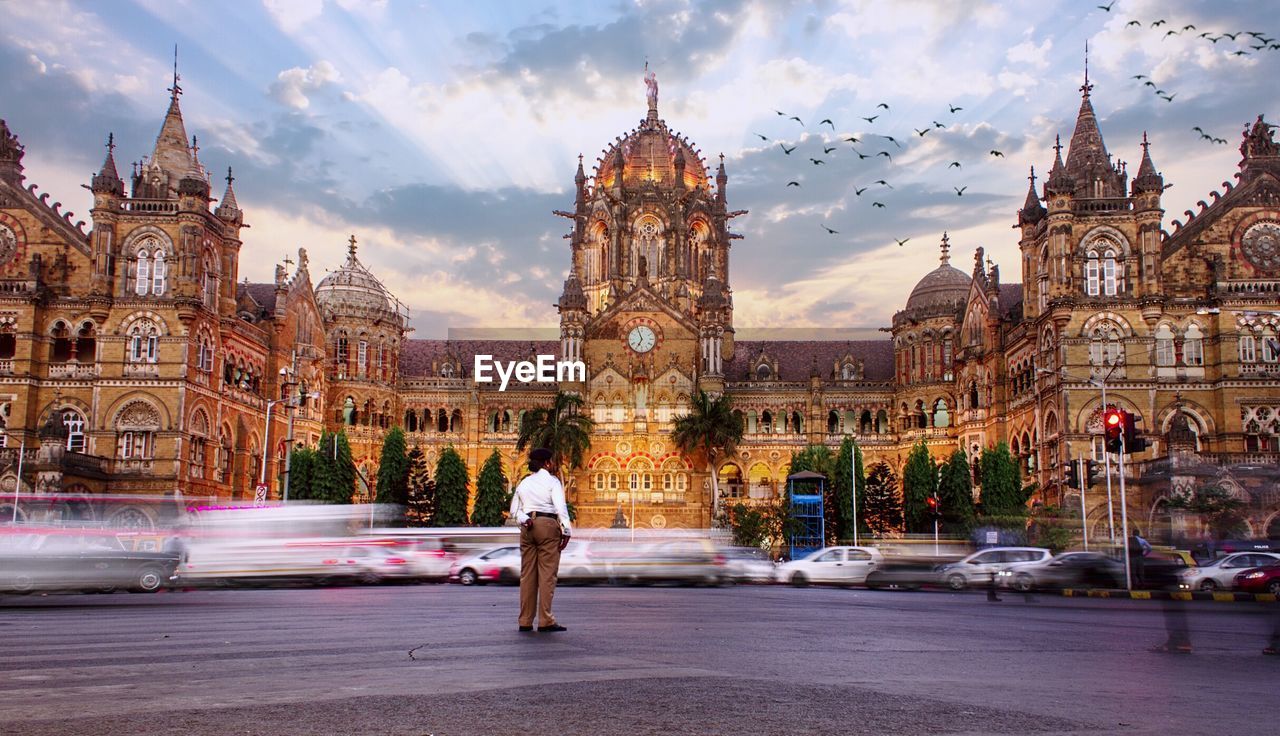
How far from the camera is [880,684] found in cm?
951

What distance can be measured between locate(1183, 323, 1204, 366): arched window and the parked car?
2966 cm

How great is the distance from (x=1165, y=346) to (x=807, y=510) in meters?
20.1

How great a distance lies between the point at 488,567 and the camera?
36.6 metres

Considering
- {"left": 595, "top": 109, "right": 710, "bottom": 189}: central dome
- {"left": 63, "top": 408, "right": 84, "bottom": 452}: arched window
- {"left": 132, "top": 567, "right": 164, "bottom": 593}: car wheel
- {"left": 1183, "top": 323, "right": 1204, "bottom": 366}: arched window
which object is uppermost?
{"left": 595, "top": 109, "right": 710, "bottom": 189}: central dome

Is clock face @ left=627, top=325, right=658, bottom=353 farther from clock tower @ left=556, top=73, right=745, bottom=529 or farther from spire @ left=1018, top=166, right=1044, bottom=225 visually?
spire @ left=1018, top=166, right=1044, bottom=225

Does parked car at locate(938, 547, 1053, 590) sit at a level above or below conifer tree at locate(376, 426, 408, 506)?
below

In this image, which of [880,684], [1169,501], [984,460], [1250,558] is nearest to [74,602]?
[880,684]

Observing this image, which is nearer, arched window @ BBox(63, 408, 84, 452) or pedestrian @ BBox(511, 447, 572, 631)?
pedestrian @ BBox(511, 447, 572, 631)

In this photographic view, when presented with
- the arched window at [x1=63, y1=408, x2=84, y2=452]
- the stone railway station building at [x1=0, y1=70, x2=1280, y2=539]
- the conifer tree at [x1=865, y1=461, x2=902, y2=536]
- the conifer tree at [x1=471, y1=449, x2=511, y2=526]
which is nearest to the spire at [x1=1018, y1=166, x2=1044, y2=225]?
the stone railway station building at [x1=0, y1=70, x2=1280, y2=539]

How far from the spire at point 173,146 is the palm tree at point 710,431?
3298cm

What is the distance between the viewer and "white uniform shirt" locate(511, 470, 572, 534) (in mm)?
13102

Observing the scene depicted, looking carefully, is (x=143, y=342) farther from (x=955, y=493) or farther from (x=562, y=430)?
(x=955, y=493)

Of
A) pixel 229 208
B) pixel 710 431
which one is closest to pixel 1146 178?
pixel 710 431

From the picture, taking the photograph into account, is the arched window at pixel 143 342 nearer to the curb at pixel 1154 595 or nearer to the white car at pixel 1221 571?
the curb at pixel 1154 595
